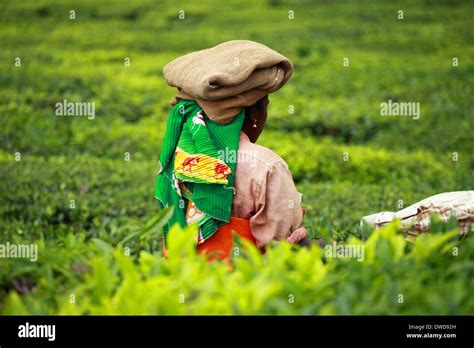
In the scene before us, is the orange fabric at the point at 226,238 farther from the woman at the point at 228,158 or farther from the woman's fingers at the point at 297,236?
the woman's fingers at the point at 297,236

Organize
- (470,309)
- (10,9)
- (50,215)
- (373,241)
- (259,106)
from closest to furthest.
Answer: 1. (470,309)
2. (373,241)
3. (259,106)
4. (50,215)
5. (10,9)

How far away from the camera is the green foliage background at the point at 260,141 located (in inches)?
87.8

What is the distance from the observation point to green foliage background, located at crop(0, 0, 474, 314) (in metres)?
2.23

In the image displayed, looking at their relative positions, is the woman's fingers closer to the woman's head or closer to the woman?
the woman

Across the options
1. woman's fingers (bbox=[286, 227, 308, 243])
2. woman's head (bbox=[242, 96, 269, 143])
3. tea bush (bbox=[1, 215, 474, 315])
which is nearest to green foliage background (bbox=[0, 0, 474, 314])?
tea bush (bbox=[1, 215, 474, 315])

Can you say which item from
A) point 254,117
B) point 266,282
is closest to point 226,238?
point 254,117

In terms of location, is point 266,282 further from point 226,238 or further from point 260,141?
point 260,141

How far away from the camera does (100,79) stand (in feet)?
33.4

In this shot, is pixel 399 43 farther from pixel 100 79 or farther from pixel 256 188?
pixel 256 188

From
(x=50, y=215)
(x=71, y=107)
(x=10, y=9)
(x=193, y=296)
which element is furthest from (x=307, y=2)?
(x=193, y=296)

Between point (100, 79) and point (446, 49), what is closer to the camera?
point (100, 79)

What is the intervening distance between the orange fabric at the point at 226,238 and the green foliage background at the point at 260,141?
0.77 feet

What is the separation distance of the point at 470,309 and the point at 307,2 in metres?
14.2

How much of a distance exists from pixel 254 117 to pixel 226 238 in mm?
549
